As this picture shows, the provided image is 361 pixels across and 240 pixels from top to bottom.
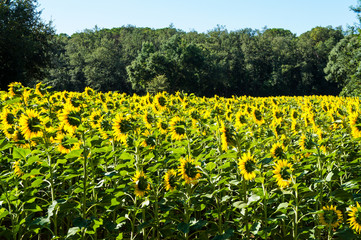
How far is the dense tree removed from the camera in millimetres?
26234

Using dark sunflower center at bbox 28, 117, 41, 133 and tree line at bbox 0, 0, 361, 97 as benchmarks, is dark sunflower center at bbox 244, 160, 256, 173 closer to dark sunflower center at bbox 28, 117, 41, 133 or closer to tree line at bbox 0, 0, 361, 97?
dark sunflower center at bbox 28, 117, 41, 133

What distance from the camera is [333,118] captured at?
5.04 m

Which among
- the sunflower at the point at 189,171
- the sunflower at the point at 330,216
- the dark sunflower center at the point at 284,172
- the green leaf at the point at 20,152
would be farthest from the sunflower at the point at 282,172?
the green leaf at the point at 20,152

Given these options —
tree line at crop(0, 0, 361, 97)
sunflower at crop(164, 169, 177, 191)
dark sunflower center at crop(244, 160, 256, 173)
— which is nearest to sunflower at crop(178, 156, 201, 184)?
sunflower at crop(164, 169, 177, 191)

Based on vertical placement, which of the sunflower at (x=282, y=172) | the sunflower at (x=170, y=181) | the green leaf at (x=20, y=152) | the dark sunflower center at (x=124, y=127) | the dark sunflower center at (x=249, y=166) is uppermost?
the dark sunflower center at (x=124, y=127)

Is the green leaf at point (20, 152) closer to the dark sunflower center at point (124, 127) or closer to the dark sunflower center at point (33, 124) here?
the dark sunflower center at point (33, 124)

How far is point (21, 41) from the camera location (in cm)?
2616

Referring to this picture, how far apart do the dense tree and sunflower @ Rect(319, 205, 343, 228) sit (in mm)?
26981

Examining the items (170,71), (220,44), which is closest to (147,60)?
(170,71)

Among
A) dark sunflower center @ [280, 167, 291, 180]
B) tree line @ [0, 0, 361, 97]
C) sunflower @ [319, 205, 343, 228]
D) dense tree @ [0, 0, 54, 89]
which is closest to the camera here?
dark sunflower center @ [280, 167, 291, 180]

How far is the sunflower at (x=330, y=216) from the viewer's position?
3225 mm

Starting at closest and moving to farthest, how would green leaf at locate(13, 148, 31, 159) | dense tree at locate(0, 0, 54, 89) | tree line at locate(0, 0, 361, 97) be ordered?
green leaf at locate(13, 148, 31, 159), dense tree at locate(0, 0, 54, 89), tree line at locate(0, 0, 361, 97)

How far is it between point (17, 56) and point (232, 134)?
2724cm

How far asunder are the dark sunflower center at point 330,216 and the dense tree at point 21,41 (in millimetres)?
26985
